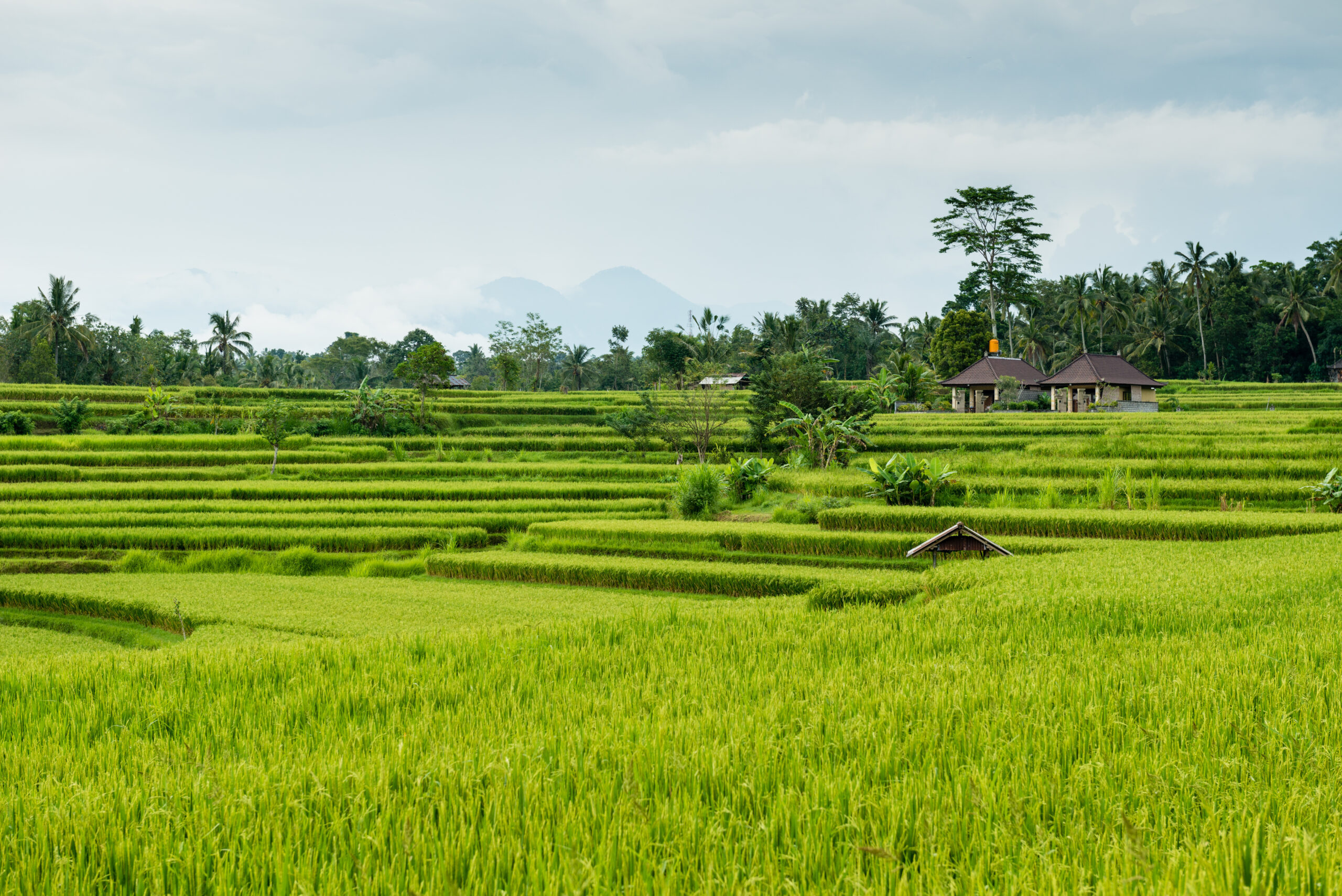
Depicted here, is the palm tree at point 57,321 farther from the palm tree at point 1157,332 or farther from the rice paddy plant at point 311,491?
the palm tree at point 1157,332

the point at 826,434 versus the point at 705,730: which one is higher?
the point at 826,434

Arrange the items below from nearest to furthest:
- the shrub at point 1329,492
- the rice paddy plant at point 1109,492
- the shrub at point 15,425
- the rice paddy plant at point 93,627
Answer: the rice paddy plant at point 93,627 < the shrub at point 1329,492 < the rice paddy plant at point 1109,492 < the shrub at point 15,425

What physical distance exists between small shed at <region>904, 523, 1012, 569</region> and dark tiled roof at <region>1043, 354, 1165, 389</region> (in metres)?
32.7

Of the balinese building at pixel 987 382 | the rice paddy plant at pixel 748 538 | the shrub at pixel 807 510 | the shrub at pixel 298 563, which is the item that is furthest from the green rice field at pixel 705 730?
the balinese building at pixel 987 382

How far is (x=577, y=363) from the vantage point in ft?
215

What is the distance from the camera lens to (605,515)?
19156 millimetres

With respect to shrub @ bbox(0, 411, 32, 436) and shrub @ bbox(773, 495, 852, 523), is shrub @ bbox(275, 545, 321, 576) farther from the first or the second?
shrub @ bbox(0, 411, 32, 436)

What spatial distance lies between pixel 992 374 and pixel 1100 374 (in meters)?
5.19

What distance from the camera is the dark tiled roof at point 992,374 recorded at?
1766 inches

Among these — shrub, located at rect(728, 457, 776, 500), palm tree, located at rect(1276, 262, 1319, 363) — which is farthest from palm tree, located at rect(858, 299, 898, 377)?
shrub, located at rect(728, 457, 776, 500)

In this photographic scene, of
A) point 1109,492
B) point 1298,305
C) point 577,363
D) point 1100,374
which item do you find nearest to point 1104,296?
point 1298,305

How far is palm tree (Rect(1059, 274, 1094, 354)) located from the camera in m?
57.8

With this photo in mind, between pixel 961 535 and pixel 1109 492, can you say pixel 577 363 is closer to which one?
pixel 1109 492

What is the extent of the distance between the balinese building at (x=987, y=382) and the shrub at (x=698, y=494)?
30077mm
